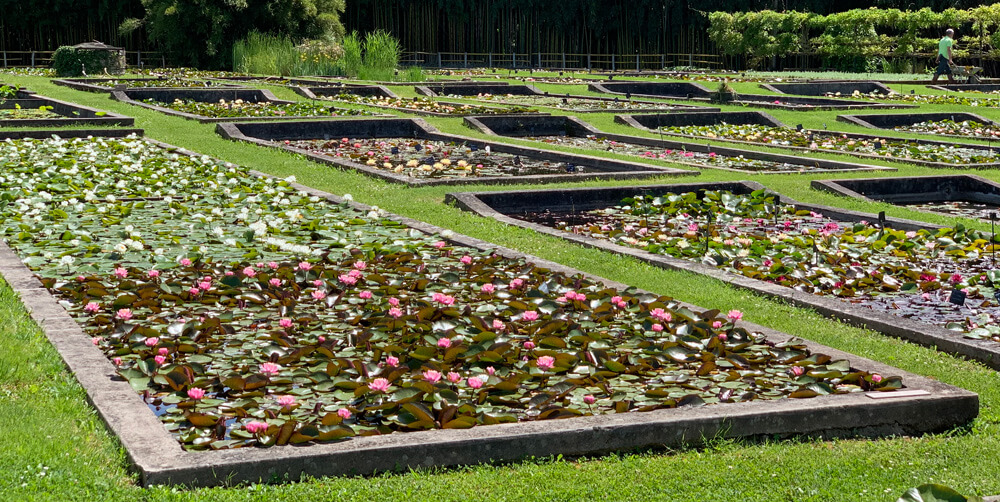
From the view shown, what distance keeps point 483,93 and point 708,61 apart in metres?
15.3

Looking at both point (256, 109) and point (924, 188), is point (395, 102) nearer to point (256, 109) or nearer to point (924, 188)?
point (256, 109)

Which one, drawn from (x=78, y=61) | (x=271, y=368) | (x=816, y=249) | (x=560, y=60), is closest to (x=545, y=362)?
(x=271, y=368)

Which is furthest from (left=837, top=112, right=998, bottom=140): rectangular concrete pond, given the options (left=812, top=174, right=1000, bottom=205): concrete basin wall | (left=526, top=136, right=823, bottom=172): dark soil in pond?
(left=812, top=174, right=1000, bottom=205): concrete basin wall

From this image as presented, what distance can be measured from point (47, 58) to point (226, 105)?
15470 mm

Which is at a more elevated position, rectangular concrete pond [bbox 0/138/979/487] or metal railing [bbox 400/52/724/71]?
metal railing [bbox 400/52/724/71]

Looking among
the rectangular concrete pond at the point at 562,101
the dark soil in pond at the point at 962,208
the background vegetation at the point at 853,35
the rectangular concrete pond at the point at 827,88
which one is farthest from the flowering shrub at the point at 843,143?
the background vegetation at the point at 853,35

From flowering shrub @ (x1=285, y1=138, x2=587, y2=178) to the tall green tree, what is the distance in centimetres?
1328

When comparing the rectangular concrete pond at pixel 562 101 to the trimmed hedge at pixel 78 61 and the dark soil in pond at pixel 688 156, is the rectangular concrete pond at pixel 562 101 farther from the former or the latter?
the trimmed hedge at pixel 78 61

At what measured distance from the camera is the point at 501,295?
534 cm

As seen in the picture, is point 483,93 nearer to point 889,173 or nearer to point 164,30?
point 164,30

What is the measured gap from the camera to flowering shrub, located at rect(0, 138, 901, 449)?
3.87 m

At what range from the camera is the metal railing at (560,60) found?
34.9m

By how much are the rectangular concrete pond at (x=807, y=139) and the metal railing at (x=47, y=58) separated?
16.6 m

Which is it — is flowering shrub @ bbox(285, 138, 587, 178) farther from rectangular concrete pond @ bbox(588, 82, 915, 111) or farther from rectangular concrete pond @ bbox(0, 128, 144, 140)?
rectangular concrete pond @ bbox(588, 82, 915, 111)
